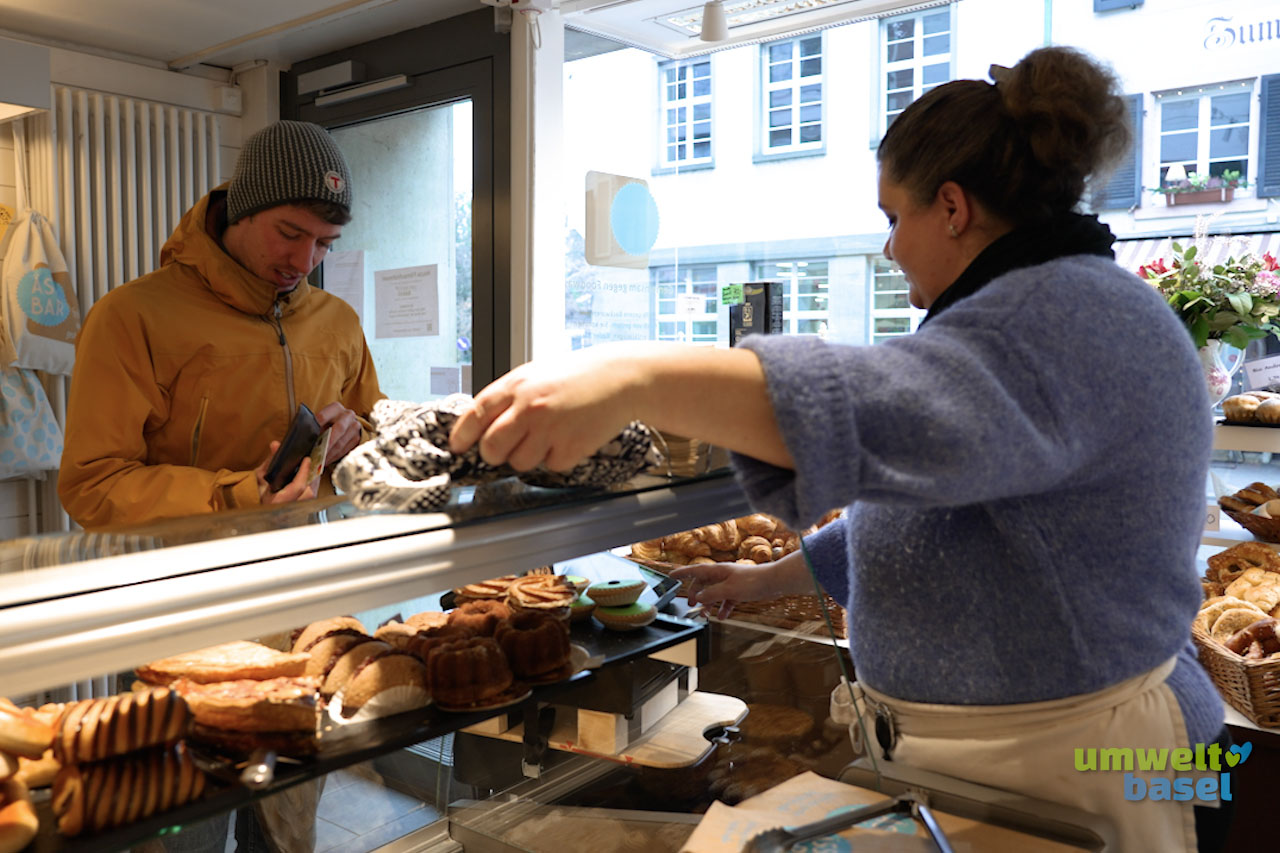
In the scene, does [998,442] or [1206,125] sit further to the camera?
[1206,125]

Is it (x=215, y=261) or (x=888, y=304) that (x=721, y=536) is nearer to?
(x=215, y=261)

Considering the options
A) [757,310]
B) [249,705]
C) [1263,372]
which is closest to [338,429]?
[249,705]

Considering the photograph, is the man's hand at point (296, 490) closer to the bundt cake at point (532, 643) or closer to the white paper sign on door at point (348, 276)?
the bundt cake at point (532, 643)

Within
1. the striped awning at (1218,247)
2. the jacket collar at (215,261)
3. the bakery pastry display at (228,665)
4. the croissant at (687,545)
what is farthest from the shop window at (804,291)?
the bakery pastry display at (228,665)

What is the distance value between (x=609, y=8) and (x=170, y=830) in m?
3.56

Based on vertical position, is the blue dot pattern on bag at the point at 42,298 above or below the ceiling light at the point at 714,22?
below

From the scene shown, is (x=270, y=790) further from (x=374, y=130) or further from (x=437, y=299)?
(x=374, y=130)

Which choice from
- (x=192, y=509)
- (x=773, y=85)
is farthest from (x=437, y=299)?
(x=192, y=509)

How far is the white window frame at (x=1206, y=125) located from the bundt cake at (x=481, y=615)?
11.4 ft

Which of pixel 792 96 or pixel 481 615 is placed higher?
pixel 792 96

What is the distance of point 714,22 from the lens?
3615 millimetres

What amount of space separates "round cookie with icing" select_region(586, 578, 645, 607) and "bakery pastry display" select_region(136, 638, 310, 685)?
Result: 0.37 metres

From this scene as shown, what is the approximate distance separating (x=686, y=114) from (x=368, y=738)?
421 cm

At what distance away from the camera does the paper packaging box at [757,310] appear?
3.29 metres
